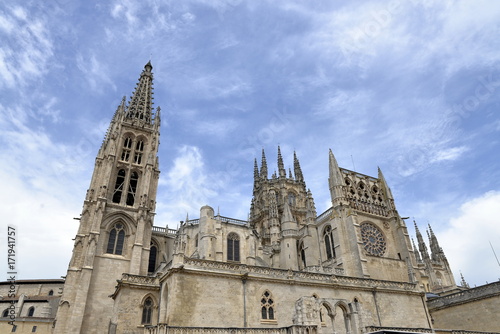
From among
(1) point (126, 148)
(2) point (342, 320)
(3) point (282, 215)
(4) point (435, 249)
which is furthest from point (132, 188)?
(4) point (435, 249)

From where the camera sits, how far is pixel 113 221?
1324 inches

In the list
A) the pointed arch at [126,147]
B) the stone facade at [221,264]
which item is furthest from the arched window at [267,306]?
the pointed arch at [126,147]

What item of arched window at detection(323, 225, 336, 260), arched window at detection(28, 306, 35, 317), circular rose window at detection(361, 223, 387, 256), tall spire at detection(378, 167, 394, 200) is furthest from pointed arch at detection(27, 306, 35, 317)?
tall spire at detection(378, 167, 394, 200)

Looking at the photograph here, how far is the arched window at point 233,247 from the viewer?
115 ft

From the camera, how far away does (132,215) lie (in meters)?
34.8

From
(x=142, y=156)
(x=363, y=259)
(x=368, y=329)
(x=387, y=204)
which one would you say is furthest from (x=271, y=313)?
(x=142, y=156)

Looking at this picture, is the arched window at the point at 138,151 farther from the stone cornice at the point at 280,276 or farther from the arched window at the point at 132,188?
the stone cornice at the point at 280,276

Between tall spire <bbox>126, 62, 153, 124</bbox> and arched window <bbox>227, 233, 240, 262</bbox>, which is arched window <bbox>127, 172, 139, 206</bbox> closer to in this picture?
tall spire <bbox>126, 62, 153, 124</bbox>

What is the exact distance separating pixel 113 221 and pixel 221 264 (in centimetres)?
1812

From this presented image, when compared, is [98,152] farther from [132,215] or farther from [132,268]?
[132,268]

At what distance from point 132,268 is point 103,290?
117 inches

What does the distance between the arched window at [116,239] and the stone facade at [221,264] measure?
4.4 inches

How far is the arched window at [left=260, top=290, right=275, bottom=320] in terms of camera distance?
2005cm

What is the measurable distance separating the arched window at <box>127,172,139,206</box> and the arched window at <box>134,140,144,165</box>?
1.76m
